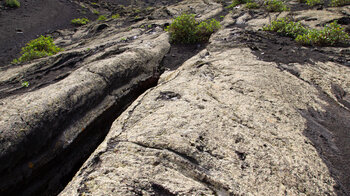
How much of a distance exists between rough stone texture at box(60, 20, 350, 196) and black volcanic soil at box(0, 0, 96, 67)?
526 inches

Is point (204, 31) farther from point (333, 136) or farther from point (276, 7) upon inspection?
point (276, 7)

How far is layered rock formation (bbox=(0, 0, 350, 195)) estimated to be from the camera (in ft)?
7.87

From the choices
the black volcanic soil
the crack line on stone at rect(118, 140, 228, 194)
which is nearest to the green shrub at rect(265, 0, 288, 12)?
the crack line on stone at rect(118, 140, 228, 194)

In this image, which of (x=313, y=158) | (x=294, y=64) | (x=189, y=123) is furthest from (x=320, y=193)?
(x=294, y=64)

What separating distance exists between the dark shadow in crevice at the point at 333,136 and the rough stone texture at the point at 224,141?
0.02 m

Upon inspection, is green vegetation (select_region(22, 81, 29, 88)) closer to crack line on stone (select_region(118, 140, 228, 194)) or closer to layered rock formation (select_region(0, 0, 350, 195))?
layered rock formation (select_region(0, 0, 350, 195))

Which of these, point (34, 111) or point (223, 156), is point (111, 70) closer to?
point (34, 111)

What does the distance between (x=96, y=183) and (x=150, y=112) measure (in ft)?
5.33

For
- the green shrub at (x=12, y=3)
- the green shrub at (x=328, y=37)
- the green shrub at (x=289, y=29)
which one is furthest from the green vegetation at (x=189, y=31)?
the green shrub at (x=12, y=3)

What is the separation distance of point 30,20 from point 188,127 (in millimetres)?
22250

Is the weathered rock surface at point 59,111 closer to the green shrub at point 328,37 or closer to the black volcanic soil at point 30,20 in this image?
the green shrub at point 328,37

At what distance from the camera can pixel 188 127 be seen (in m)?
3.03

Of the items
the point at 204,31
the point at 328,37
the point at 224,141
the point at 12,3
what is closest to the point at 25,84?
the point at 224,141

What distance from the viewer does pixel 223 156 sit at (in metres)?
2.65
